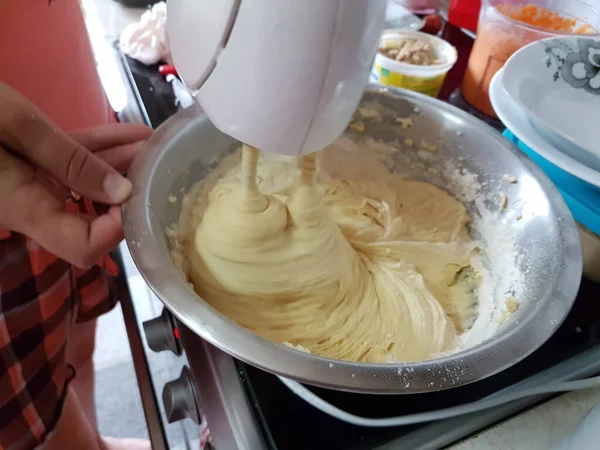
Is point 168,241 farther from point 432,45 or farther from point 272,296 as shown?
point 432,45

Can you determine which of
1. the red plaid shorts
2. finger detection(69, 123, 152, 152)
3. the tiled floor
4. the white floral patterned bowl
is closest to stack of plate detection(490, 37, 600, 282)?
the white floral patterned bowl

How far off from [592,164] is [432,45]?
1.33 ft

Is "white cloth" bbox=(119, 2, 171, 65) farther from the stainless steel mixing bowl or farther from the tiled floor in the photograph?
the stainless steel mixing bowl

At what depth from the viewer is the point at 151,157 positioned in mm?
516

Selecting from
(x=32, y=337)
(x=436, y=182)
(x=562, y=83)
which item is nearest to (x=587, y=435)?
(x=436, y=182)

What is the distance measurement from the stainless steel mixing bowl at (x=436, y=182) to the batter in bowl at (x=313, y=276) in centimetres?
7

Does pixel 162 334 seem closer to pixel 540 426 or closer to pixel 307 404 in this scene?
pixel 307 404

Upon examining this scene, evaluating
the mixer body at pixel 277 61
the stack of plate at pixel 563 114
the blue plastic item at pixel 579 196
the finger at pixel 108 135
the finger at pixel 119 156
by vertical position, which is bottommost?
the blue plastic item at pixel 579 196

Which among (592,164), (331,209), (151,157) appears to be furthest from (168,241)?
(592,164)

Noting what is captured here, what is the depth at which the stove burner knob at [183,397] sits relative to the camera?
0.51m

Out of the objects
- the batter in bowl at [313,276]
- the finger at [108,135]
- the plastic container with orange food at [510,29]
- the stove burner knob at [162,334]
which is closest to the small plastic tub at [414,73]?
the plastic container with orange food at [510,29]

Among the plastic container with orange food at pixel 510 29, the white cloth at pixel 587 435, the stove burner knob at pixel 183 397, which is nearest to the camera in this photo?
the white cloth at pixel 587 435

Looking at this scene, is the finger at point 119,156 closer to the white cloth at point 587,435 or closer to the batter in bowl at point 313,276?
the batter in bowl at point 313,276

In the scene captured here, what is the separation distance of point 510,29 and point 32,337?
83 cm
